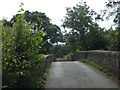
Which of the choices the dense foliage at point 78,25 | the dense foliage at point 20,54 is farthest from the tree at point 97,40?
the dense foliage at point 20,54

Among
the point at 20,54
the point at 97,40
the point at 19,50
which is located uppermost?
the point at 97,40

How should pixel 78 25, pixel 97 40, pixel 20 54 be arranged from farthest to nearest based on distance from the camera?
pixel 78 25
pixel 97 40
pixel 20 54

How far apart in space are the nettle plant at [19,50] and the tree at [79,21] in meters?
41.5

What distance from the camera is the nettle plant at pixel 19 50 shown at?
9.14 metres

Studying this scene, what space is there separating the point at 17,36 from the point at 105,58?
824 cm

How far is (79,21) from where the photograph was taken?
54.0m

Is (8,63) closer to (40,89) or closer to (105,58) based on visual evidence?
(40,89)

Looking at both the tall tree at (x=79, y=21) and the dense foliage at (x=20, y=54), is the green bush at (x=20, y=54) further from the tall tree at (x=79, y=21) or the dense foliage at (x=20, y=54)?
the tall tree at (x=79, y=21)

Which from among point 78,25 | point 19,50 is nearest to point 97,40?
point 78,25

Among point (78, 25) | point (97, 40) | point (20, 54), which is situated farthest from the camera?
point (78, 25)

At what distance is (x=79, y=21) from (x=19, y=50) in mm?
44629

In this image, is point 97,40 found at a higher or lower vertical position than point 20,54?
higher

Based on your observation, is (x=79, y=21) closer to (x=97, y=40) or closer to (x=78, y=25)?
(x=78, y=25)

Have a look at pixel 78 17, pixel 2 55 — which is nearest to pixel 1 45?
pixel 2 55
